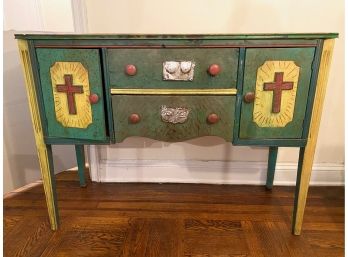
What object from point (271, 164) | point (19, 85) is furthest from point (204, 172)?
point (19, 85)

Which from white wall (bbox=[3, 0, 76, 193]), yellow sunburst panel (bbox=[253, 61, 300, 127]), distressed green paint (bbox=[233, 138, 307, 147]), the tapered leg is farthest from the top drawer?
white wall (bbox=[3, 0, 76, 193])

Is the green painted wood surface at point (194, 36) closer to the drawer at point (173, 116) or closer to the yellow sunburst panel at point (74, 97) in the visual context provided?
the yellow sunburst panel at point (74, 97)

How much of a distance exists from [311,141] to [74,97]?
1.05 metres

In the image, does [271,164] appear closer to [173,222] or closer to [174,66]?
[173,222]

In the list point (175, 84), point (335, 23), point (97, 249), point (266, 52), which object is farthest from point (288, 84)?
point (97, 249)

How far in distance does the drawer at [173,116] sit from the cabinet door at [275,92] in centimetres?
9

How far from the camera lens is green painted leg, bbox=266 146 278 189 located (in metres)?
1.70

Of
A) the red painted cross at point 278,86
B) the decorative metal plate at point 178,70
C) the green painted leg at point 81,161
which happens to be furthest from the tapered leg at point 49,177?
the red painted cross at point 278,86

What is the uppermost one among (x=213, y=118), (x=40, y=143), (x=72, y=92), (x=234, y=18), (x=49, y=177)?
(x=234, y=18)

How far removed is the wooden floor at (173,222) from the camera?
130cm

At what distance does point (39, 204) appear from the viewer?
5.45ft

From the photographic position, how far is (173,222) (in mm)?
1478

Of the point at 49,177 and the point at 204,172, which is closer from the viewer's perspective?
the point at 49,177

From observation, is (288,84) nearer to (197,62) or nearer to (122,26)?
(197,62)
